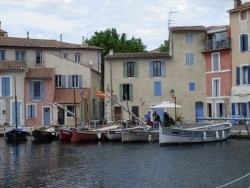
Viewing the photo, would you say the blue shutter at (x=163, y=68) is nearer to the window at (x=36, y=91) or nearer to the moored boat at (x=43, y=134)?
the window at (x=36, y=91)

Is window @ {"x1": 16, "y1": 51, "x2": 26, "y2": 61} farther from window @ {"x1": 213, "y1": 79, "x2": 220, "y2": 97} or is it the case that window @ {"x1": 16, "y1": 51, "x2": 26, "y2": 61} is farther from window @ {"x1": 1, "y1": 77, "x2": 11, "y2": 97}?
window @ {"x1": 213, "y1": 79, "x2": 220, "y2": 97}

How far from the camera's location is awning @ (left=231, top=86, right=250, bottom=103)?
Answer: 6640 cm

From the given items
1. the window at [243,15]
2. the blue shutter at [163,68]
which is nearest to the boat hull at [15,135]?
the blue shutter at [163,68]

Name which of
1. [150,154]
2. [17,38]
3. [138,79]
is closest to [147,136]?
[150,154]

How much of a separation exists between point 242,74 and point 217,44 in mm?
5515

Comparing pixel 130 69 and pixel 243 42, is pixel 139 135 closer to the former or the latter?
pixel 130 69

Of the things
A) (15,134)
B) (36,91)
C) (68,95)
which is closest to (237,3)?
(68,95)

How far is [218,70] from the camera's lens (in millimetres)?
70562

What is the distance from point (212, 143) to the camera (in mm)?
51875

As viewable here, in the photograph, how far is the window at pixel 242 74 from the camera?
220 ft

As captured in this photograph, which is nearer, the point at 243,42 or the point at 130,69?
the point at 243,42

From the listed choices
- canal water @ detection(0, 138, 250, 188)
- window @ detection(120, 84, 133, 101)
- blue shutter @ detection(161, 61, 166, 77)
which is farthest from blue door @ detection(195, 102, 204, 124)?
canal water @ detection(0, 138, 250, 188)

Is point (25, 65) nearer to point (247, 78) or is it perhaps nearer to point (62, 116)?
point (62, 116)

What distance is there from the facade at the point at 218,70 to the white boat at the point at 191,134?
1535cm
